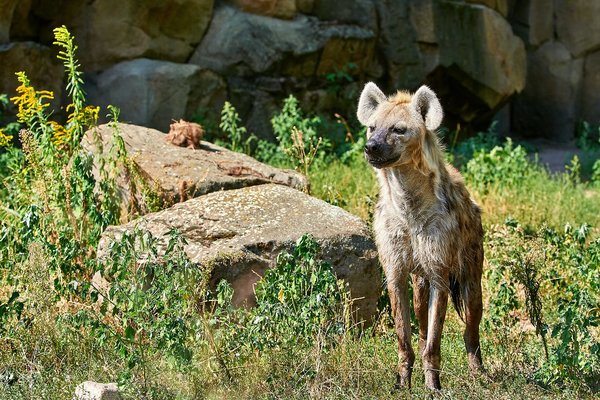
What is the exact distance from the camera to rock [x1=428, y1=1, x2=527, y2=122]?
11.7 m

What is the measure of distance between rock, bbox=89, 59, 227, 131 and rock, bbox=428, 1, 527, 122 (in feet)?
10.4

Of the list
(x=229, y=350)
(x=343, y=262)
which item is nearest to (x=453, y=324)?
(x=343, y=262)

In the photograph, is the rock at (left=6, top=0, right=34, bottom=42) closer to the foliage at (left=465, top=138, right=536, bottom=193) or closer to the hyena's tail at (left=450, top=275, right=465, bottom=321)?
the foliage at (left=465, top=138, right=536, bottom=193)

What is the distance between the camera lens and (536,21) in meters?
13.7

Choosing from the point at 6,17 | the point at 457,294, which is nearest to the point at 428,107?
the point at 457,294

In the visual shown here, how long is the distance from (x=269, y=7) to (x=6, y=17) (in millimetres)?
2811

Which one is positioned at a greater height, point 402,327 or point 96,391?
point 96,391

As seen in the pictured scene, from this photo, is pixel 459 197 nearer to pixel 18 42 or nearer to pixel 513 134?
pixel 18 42

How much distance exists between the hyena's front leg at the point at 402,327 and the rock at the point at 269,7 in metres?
5.80

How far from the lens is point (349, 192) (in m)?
8.38

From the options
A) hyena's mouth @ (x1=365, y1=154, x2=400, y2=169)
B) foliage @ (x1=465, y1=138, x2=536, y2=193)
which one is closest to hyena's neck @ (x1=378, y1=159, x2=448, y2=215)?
hyena's mouth @ (x1=365, y1=154, x2=400, y2=169)

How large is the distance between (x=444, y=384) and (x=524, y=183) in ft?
14.4

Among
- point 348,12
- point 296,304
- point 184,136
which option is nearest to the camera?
point 296,304

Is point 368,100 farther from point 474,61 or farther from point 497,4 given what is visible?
point 497,4
